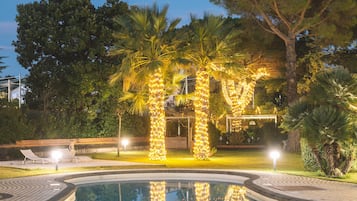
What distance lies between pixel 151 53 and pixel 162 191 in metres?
9.00

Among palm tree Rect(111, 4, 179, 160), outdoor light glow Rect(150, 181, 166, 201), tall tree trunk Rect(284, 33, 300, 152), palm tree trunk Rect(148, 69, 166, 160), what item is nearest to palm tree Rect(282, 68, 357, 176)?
outdoor light glow Rect(150, 181, 166, 201)

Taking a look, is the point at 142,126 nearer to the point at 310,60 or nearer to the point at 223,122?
the point at 223,122

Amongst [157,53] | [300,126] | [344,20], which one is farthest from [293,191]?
[344,20]

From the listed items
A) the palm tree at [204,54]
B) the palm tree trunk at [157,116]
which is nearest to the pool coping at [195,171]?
the palm tree trunk at [157,116]

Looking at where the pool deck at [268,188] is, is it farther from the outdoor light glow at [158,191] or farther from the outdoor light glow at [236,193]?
the outdoor light glow at [158,191]

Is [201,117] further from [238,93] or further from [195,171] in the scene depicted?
[238,93]

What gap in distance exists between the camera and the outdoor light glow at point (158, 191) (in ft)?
43.9

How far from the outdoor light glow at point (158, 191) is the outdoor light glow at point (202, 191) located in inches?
35.9

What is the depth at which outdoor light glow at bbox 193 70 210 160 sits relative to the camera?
74.2 feet

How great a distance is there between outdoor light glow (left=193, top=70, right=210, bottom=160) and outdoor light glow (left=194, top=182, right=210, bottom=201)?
6.63 metres

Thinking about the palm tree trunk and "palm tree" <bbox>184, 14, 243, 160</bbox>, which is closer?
"palm tree" <bbox>184, 14, 243, 160</bbox>

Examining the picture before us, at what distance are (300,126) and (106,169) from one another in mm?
7454

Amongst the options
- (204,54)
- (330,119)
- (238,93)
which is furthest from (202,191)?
(238,93)

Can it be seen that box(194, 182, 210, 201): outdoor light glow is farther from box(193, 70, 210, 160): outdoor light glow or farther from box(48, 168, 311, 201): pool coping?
box(193, 70, 210, 160): outdoor light glow
